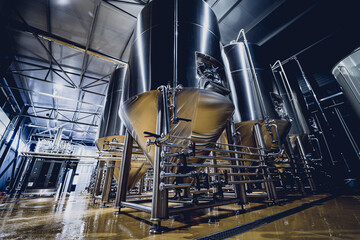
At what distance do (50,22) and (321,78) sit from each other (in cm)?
1051

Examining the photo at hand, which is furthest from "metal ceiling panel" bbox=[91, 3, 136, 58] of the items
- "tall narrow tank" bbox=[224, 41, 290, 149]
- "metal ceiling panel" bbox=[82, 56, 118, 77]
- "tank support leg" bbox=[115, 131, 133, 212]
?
"tank support leg" bbox=[115, 131, 133, 212]

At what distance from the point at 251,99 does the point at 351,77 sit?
5.88ft

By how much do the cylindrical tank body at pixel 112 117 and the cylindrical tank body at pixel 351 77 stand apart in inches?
179

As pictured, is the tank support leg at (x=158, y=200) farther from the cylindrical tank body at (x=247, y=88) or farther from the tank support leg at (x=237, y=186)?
the cylindrical tank body at (x=247, y=88)

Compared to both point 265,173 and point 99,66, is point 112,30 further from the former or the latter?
point 265,173

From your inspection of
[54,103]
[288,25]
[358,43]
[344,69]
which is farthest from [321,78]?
[54,103]

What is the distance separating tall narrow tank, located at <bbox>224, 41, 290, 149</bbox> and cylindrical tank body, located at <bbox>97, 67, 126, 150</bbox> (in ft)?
8.26


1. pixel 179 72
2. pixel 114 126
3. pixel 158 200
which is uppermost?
pixel 114 126

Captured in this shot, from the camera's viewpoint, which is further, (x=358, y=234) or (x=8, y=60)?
(x=8, y=60)

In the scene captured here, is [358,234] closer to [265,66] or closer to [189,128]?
[189,128]

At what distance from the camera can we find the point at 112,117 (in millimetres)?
3604

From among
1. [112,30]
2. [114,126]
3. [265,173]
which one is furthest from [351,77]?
[112,30]

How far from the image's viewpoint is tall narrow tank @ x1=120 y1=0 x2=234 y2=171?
5.44ft

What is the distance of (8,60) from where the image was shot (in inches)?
174
